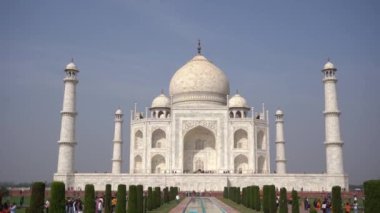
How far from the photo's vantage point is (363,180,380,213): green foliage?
24.7ft

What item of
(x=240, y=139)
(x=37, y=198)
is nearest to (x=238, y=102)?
(x=240, y=139)

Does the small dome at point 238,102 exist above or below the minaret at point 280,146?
above

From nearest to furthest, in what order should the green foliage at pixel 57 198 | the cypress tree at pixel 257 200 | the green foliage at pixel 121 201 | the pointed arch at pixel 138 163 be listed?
the green foliage at pixel 57 198, the green foliage at pixel 121 201, the cypress tree at pixel 257 200, the pointed arch at pixel 138 163

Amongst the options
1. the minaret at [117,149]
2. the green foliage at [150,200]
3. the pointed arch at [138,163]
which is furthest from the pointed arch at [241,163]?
the green foliage at [150,200]

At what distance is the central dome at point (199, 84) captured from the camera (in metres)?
31.4

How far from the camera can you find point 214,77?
3198 cm

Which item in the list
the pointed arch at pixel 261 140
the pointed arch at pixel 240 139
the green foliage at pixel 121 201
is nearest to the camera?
the green foliage at pixel 121 201

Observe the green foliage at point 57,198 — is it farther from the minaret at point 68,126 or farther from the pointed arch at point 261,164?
the pointed arch at point 261,164

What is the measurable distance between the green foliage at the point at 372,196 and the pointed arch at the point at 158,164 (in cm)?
2158

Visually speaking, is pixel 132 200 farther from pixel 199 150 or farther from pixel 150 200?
pixel 199 150

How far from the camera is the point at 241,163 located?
2877 centimetres

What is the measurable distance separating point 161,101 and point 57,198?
2164cm

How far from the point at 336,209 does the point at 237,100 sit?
18.9 m

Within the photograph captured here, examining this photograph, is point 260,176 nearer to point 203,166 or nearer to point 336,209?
point 203,166
